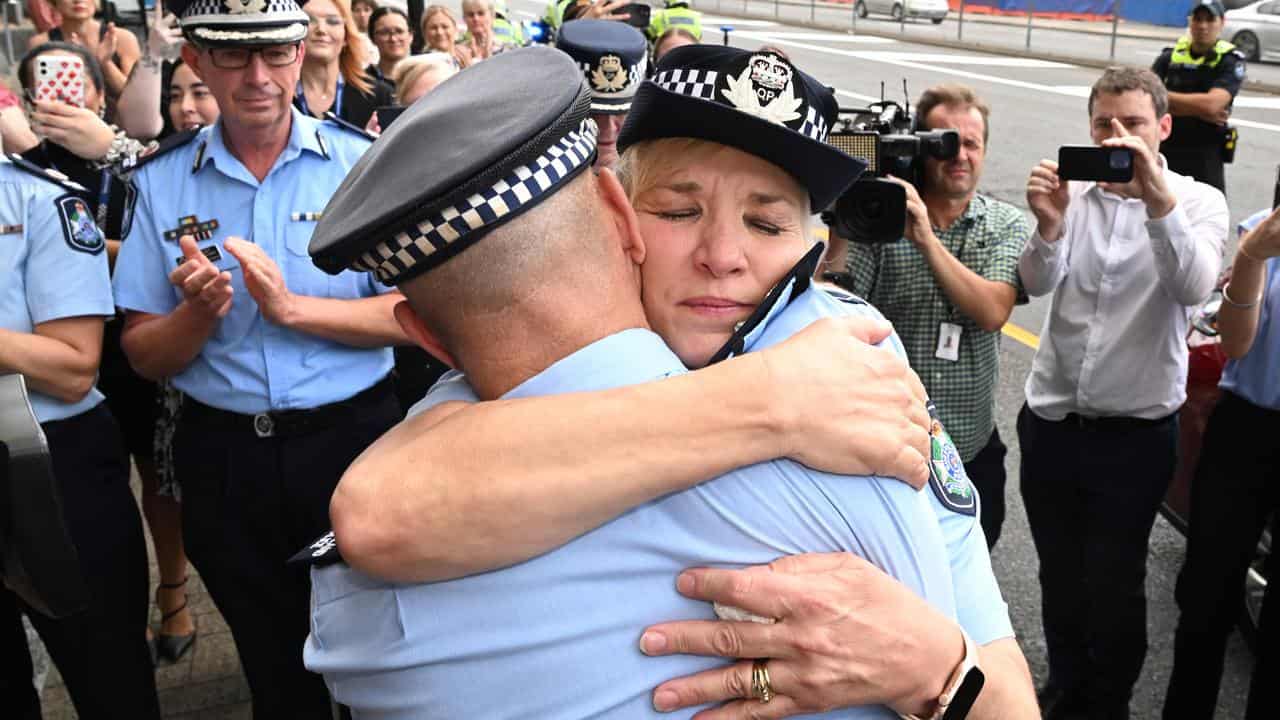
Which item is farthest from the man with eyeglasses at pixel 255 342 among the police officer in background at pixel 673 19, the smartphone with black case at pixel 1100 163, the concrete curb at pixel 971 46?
the concrete curb at pixel 971 46

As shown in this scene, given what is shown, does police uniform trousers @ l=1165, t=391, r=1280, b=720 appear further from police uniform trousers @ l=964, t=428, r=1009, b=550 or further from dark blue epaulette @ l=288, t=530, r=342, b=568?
dark blue epaulette @ l=288, t=530, r=342, b=568

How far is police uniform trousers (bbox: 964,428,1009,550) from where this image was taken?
3.75 metres

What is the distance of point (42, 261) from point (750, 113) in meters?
2.20

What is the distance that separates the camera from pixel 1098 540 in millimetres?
3578

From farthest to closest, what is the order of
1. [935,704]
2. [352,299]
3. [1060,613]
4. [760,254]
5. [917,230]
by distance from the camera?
[1060,613], [917,230], [352,299], [760,254], [935,704]

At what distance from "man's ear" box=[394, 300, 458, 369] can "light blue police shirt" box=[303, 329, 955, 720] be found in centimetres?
12

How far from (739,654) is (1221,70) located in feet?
29.1

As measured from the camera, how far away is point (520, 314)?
4.03 feet

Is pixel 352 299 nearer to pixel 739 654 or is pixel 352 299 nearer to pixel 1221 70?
pixel 739 654

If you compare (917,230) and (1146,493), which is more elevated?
(917,230)

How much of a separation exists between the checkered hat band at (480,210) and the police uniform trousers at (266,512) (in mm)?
1907

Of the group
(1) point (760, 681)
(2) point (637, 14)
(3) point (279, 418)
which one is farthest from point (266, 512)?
(2) point (637, 14)

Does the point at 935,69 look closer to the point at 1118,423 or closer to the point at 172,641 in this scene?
the point at 1118,423

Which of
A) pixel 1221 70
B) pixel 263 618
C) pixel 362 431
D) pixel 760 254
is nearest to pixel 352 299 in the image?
pixel 362 431
